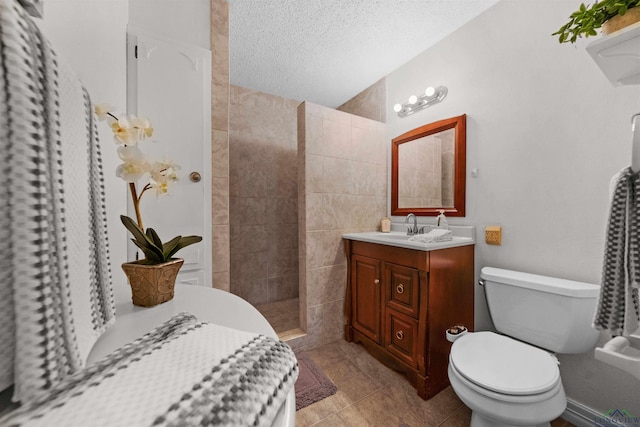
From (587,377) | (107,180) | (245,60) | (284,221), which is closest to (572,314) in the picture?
(587,377)

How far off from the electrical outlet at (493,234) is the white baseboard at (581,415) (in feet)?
2.72

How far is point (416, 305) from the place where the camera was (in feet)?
4.69

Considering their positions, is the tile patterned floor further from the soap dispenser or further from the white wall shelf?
the white wall shelf

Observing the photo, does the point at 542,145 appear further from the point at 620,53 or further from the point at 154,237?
the point at 154,237

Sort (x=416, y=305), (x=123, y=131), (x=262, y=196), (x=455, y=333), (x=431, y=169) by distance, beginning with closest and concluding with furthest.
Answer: (x=123, y=131) → (x=455, y=333) → (x=416, y=305) → (x=431, y=169) → (x=262, y=196)

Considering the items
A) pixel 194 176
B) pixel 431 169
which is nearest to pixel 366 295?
pixel 431 169

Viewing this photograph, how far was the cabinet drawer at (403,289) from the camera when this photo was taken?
1434 mm

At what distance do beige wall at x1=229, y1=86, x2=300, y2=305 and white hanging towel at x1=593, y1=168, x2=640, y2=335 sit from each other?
2456mm

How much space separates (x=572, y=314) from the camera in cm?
107

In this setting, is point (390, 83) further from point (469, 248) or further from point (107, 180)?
point (107, 180)

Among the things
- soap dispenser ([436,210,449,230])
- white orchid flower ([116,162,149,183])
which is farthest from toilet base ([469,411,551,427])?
white orchid flower ([116,162,149,183])

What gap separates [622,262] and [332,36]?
1.94m

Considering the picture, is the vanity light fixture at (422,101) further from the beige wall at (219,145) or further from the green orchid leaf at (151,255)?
the green orchid leaf at (151,255)

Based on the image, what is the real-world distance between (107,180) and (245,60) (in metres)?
1.77
